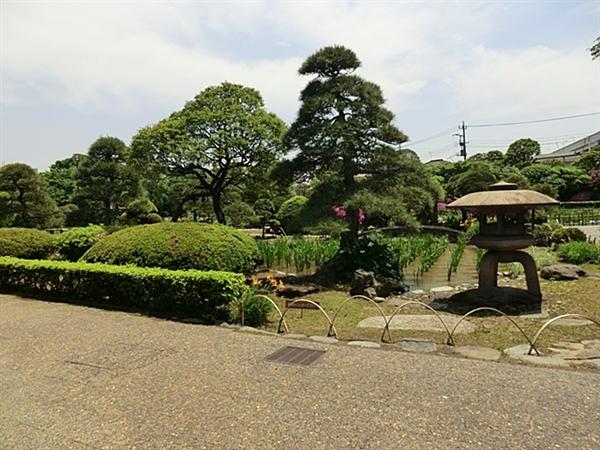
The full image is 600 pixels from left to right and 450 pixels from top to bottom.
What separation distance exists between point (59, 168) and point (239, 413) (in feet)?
125

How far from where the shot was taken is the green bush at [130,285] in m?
5.46

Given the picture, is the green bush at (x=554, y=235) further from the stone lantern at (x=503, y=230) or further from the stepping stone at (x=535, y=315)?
the stepping stone at (x=535, y=315)

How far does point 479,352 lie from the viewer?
4.01 meters

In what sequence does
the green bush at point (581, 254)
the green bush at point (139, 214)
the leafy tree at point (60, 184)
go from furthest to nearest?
the leafy tree at point (60, 184), the green bush at point (139, 214), the green bush at point (581, 254)

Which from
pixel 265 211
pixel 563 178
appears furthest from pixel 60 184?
pixel 563 178

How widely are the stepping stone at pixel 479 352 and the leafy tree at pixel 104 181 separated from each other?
2066cm

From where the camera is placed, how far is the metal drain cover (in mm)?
3842

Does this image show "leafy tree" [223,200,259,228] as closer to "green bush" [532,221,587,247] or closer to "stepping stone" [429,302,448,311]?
"green bush" [532,221,587,247]

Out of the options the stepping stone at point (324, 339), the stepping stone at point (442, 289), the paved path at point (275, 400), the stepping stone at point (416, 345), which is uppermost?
the stepping stone at point (442, 289)

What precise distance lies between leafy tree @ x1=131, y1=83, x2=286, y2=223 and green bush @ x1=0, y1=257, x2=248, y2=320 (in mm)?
8439

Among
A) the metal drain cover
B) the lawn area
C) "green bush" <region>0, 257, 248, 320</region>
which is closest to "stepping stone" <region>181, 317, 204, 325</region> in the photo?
"green bush" <region>0, 257, 248, 320</region>

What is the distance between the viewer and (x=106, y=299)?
655 centimetres

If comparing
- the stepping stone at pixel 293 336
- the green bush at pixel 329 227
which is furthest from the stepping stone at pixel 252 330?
the green bush at pixel 329 227

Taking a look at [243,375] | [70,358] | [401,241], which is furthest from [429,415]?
[401,241]
